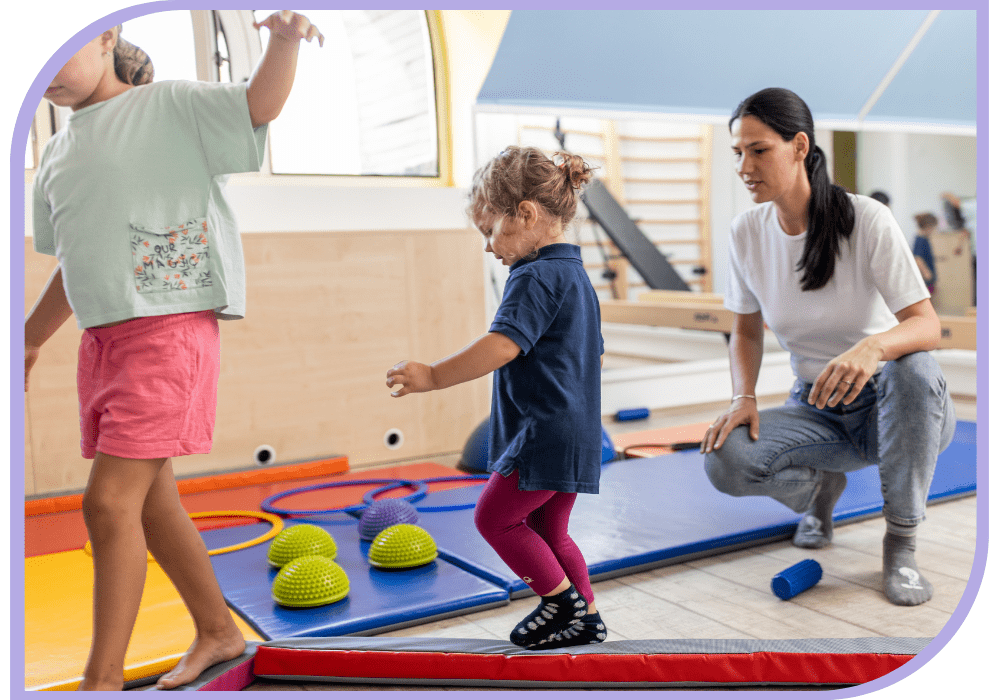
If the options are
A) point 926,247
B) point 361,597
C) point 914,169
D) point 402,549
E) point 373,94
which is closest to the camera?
point 361,597

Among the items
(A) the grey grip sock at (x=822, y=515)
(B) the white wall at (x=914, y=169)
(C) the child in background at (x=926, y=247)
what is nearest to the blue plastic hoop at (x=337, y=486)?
(A) the grey grip sock at (x=822, y=515)

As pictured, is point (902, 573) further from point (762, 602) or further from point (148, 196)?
point (148, 196)

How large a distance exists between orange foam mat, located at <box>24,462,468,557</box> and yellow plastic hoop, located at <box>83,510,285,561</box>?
0.11 ft

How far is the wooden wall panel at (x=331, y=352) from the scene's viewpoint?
2.86 metres

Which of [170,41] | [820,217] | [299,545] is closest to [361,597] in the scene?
[299,545]

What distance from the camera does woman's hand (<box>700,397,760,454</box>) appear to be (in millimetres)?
1929

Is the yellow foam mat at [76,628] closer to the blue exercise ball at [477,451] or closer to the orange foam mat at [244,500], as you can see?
the orange foam mat at [244,500]

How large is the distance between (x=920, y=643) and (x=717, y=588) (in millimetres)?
441

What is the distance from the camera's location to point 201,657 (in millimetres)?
1381

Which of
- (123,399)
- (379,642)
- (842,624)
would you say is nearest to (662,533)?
(842,624)

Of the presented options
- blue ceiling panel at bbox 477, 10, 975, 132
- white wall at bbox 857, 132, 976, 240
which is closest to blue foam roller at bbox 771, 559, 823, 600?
blue ceiling panel at bbox 477, 10, 975, 132

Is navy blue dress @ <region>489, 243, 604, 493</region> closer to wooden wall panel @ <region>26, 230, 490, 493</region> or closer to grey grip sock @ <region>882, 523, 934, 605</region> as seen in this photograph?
grey grip sock @ <region>882, 523, 934, 605</region>

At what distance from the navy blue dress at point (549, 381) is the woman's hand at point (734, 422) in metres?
0.56

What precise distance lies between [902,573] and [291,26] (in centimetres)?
151
